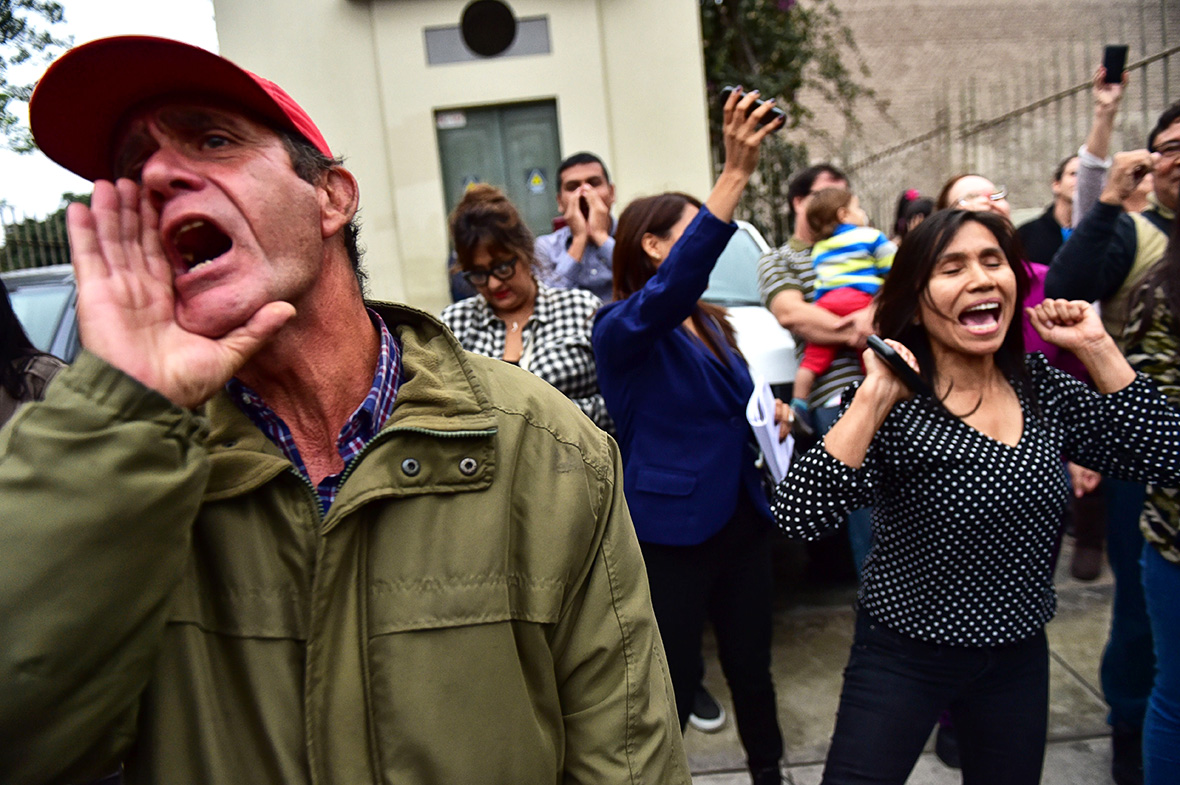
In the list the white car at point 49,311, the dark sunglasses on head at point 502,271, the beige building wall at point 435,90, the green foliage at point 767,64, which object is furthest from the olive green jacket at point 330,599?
the green foliage at point 767,64

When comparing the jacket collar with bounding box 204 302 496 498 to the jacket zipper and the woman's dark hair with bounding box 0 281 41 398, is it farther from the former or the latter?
the woman's dark hair with bounding box 0 281 41 398

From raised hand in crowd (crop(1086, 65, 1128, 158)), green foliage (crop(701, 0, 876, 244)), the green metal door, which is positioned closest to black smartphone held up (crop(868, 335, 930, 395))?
raised hand in crowd (crop(1086, 65, 1128, 158))

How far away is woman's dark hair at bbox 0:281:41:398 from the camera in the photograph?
6.95 feet

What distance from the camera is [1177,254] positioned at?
243cm

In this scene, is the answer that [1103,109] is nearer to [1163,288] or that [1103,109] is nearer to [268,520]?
[1163,288]

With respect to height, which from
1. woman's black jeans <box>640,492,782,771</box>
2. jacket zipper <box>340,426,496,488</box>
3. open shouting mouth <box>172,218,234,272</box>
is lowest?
woman's black jeans <box>640,492,782,771</box>

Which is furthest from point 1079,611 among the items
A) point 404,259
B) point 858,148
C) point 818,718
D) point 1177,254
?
point 858,148

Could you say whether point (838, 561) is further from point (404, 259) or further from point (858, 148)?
point (858, 148)

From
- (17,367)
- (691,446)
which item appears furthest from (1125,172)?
(17,367)

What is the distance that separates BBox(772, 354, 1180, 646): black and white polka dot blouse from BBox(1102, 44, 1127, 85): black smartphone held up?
1.81 metres

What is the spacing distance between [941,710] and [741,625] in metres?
0.75

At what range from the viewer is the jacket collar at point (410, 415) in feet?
3.80

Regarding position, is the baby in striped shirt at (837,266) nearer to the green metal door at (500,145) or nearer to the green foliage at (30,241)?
the green metal door at (500,145)

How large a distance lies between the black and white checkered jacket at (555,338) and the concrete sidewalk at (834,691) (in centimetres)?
141
